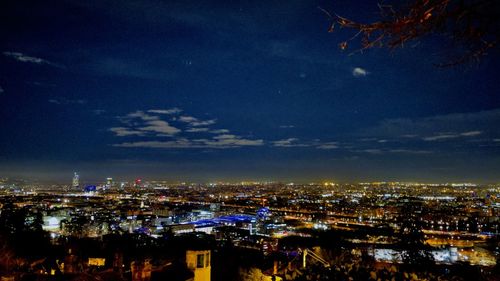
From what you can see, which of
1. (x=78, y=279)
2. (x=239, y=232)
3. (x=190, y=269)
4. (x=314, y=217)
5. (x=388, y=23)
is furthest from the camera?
(x=314, y=217)

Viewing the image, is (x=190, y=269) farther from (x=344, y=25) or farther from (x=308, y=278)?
(x=344, y=25)

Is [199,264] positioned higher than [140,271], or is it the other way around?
[140,271]

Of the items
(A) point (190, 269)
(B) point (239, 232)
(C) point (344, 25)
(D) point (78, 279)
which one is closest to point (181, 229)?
(B) point (239, 232)

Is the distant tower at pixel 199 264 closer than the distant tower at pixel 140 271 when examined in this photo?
No

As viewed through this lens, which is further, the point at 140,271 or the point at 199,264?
the point at 199,264

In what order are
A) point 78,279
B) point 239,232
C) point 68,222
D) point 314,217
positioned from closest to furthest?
point 78,279
point 68,222
point 239,232
point 314,217

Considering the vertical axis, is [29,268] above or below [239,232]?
above

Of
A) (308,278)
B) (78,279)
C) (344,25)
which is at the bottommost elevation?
(78,279)

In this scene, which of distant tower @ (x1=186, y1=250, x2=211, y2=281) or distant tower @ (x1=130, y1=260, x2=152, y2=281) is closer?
distant tower @ (x1=130, y1=260, x2=152, y2=281)
